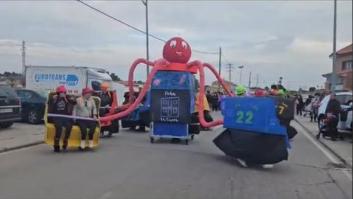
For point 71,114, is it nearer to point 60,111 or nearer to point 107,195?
point 60,111

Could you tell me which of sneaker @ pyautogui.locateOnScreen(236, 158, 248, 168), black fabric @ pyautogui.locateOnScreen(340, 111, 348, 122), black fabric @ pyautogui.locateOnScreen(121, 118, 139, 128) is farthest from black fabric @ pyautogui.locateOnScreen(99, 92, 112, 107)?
black fabric @ pyautogui.locateOnScreen(340, 111, 348, 122)

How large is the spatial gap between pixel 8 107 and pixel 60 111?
6121 millimetres

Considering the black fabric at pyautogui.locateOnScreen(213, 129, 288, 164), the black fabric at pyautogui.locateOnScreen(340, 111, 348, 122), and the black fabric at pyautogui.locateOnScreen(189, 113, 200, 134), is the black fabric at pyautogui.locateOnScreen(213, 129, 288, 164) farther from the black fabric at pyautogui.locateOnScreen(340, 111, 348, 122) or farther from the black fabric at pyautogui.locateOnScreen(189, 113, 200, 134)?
the black fabric at pyautogui.locateOnScreen(340, 111, 348, 122)

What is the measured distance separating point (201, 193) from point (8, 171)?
3.96m

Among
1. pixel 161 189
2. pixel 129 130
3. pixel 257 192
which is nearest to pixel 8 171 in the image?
pixel 161 189

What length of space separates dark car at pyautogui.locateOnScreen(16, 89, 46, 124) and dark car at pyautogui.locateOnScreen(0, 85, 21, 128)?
7.93 ft

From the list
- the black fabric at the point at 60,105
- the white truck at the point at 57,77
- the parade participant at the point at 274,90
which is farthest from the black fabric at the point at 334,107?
the white truck at the point at 57,77

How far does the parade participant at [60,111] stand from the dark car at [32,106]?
29.5 ft

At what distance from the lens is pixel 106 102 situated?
1794cm

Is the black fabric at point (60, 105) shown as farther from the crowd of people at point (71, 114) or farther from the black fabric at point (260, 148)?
the black fabric at point (260, 148)

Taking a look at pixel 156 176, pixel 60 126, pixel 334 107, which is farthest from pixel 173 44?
pixel 156 176

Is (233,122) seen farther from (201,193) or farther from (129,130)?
(129,130)

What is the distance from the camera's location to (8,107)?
18.4 meters

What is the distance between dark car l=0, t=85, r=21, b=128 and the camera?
59.4 feet
